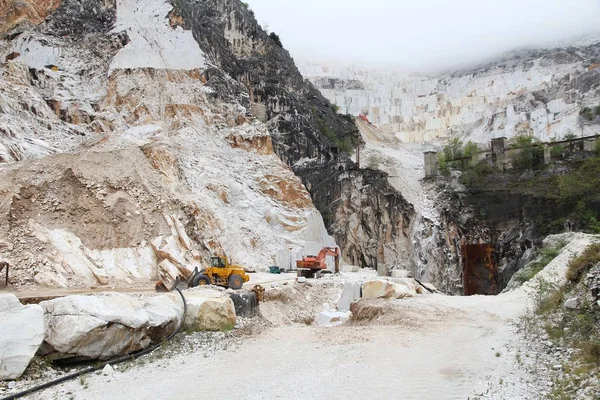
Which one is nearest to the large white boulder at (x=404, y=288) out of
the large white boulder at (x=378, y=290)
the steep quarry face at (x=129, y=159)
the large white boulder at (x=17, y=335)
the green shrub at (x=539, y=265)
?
the large white boulder at (x=378, y=290)

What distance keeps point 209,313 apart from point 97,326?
3.06 meters

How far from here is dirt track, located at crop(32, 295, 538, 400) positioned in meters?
6.58

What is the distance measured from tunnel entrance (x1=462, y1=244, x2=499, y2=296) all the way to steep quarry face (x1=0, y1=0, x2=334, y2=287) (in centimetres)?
1077

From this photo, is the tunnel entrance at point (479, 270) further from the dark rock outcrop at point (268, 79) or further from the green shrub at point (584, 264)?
the green shrub at point (584, 264)

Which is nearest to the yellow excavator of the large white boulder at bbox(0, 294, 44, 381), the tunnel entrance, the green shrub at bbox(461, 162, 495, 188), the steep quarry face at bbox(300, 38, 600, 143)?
the large white boulder at bbox(0, 294, 44, 381)

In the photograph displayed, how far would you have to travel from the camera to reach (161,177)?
81.7 ft

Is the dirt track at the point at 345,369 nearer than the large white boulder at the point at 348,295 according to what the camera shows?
Yes

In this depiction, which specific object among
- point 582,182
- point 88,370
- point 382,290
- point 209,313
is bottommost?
point 382,290

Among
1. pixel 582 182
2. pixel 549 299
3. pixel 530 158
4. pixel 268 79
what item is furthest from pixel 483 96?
pixel 549 299

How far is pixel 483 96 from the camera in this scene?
73812mm

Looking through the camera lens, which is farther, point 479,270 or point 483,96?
point 483,96

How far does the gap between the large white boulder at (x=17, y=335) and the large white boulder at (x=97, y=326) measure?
0.28m

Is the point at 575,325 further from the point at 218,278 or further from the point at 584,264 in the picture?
the point at 218,278

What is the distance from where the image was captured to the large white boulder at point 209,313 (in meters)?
10.4
